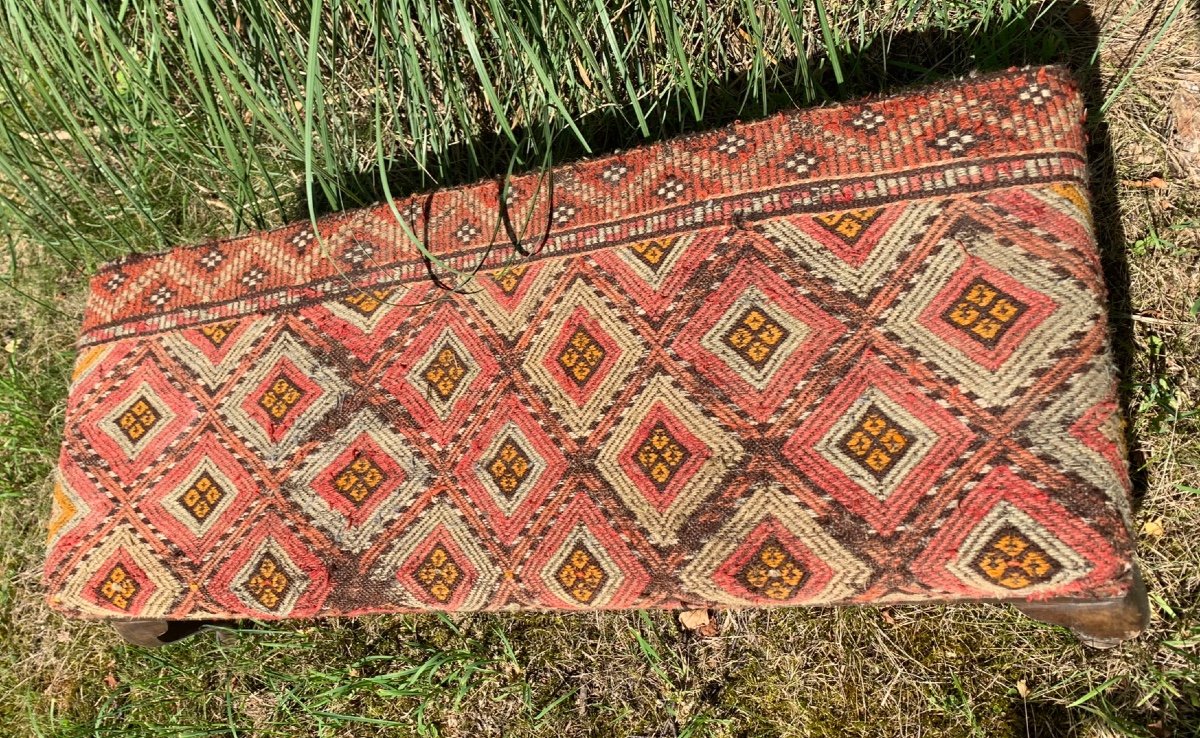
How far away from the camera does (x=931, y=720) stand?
6.18 feet

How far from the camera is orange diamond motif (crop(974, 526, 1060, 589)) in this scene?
140 cm

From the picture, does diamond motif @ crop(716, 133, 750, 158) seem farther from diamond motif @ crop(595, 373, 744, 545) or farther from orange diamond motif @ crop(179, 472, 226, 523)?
orange diamond motif @ crop(179, 472, 226, 523)

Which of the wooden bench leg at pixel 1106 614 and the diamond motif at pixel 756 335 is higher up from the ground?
the diamond motif at pixel 756 335

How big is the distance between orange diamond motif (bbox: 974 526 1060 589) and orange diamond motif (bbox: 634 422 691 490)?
586mm

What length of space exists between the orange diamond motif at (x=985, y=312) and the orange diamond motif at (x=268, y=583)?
1.56 metres

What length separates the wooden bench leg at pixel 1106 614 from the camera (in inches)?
56.2

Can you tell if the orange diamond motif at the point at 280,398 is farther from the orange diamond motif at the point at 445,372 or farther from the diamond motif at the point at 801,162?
the diamond motif at the point at 801,162

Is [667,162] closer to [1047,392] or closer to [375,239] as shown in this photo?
[375,239]

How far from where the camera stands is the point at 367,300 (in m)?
1.94

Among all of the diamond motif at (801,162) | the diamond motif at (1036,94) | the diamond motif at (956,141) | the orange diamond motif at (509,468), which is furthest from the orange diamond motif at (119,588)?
the diamond motif at (1036,94)

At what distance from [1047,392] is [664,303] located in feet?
2.49

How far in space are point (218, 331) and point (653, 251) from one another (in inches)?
44.9

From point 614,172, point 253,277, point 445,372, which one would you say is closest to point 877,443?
point 614,172

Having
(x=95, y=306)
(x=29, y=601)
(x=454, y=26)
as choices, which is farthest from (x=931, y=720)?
(x=29, y=601)
